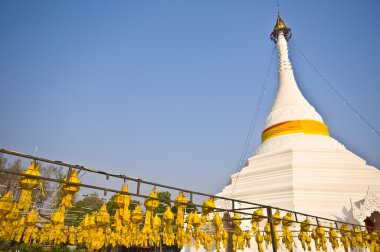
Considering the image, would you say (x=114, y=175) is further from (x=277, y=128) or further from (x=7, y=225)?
(x=277, y=128)

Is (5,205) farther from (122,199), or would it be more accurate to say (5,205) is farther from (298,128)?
(298,128)

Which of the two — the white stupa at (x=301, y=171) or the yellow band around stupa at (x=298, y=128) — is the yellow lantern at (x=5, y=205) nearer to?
the white stupa at (x=301, y=171)

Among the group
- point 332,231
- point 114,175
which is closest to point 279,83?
point 332,231

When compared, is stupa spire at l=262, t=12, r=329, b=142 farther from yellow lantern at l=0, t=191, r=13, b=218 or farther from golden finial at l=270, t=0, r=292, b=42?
yellow lantern at l=0, t=191, r=13, b=218

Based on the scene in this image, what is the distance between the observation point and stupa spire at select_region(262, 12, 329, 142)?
83.4ft

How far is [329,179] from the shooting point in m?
18.8

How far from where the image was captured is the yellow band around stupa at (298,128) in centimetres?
2500

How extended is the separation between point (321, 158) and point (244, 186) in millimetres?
6451

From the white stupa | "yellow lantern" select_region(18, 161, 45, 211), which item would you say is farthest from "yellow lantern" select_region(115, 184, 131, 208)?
the white stupa

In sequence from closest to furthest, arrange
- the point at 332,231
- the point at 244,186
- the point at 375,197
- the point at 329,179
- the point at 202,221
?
the point at 202,221
the point at 332,231
the point at 375,197
the point at 329,179
the point at 244,186

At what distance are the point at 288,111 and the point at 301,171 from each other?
9.40 metres


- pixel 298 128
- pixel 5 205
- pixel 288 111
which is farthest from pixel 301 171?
pixel 5 205

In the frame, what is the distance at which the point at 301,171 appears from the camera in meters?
19.3

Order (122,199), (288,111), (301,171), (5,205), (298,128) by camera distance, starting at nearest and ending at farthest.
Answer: (5,205) < (122,199) < (301,171) < (298,128) < (288,111)
